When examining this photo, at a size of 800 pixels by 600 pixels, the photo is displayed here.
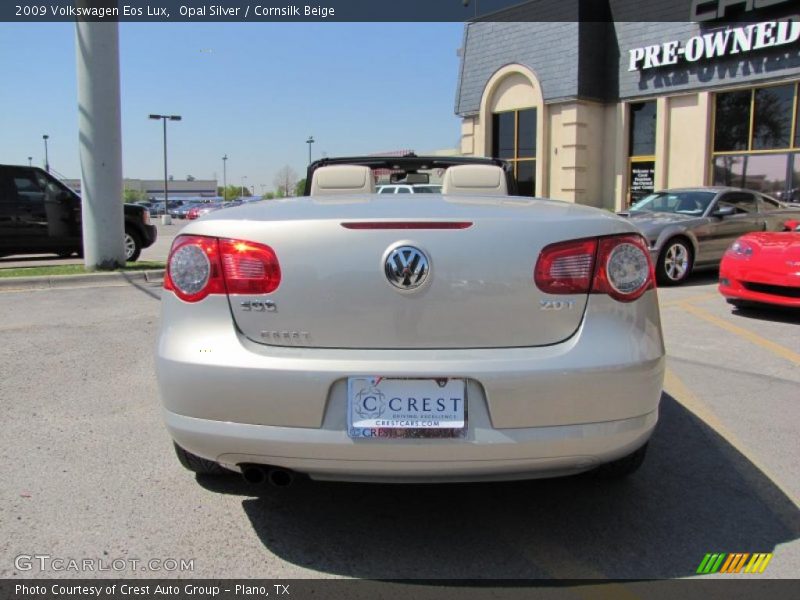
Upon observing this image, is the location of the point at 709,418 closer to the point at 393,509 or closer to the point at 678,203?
the point at 393,509

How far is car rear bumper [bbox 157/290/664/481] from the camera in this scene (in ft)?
7.48

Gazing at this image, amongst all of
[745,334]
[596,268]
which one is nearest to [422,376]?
[596,268]

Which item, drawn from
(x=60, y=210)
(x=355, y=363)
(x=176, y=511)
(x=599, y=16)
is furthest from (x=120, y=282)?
(x=599, y=16)

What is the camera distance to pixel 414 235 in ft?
7.77

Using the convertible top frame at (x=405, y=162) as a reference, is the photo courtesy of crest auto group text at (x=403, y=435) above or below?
below

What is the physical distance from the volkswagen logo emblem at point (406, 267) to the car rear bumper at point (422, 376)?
9.4 inches

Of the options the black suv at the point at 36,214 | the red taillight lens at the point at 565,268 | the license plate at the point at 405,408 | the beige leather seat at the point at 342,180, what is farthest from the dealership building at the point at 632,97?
the license plate at the point at 405,408

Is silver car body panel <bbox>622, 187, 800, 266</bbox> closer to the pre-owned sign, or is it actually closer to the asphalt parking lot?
the asphalt parking lot

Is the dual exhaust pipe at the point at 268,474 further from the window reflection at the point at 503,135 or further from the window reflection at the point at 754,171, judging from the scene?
the window reflection at the point at 503,135

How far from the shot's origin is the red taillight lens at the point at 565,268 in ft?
7.87

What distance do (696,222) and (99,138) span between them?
874 centimetres

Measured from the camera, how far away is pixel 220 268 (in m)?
2.46

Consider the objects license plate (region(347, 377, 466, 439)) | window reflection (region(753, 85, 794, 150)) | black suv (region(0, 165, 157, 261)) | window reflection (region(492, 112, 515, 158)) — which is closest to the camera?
license plate (region(347, 377, 466, 439))

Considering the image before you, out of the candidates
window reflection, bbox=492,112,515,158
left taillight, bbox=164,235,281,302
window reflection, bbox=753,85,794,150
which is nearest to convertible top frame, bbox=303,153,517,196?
left taillight, bbox=164,235,281,302
